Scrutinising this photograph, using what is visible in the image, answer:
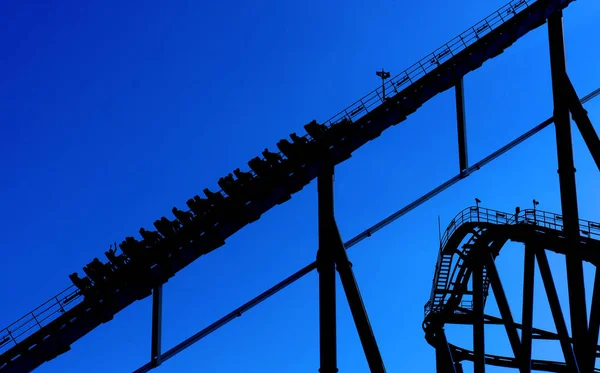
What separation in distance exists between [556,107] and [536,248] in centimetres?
421

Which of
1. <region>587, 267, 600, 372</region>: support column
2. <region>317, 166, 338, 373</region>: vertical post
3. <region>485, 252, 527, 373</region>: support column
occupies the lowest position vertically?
<region>587, 267, 600, 372</region>: support column

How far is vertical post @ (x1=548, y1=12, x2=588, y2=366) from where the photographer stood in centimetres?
1812

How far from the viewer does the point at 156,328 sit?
1504 centimetres

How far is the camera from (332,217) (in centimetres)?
1633

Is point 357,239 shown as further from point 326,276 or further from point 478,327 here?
point 478,327

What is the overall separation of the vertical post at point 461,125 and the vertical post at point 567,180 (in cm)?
253

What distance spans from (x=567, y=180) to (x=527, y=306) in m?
4.18

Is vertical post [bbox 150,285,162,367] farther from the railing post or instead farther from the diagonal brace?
the diagonal brace

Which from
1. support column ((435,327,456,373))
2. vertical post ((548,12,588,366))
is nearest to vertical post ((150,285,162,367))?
vertical post ((548,12,588,366))

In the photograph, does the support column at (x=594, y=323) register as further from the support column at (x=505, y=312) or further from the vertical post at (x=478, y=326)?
the vertical post at (x=478, y=326)

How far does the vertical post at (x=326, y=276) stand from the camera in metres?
15.0

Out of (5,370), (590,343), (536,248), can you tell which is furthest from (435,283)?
(5,370)

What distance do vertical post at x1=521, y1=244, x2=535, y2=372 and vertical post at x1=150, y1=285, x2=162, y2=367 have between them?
33.4ft

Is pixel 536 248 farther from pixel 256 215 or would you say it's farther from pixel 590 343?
pixel 256 215
